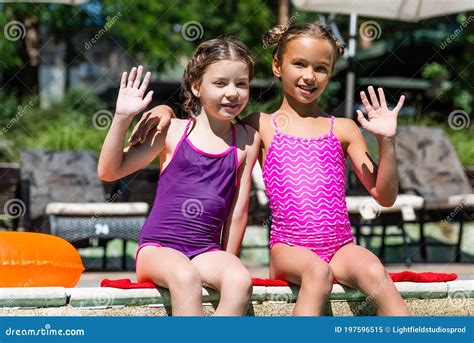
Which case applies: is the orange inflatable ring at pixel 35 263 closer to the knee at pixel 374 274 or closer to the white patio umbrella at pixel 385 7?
the knee at pixel 374 274

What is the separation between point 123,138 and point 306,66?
0.84 meters

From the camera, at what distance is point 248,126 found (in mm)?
3555

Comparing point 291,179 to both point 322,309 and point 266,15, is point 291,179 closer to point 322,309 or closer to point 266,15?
point 322,309

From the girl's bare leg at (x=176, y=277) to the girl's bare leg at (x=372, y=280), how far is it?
2.00ft

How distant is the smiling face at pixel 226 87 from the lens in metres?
3.32

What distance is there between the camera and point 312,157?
3.50 m

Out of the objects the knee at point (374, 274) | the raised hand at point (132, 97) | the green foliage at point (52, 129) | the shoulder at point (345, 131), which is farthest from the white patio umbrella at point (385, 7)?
the knee at point (374, 274)

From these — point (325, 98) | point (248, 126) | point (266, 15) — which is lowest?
point (248, 126)

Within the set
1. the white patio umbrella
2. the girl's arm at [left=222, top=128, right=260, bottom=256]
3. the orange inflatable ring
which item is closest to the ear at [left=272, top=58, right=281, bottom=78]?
the girl's arm at [left=222, top=128, right=260, bottom=256]

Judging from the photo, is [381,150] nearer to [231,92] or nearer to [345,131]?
[345,131]

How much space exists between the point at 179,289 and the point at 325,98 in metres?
7.95

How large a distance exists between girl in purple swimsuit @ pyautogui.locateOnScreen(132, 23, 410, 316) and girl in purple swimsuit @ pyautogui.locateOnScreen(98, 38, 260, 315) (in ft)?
0.39
